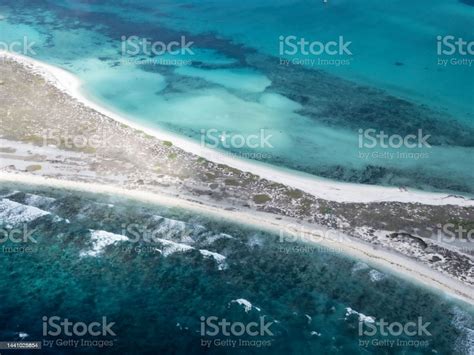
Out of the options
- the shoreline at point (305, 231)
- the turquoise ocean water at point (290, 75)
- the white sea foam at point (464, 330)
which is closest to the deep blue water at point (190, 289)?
the white sea foam at point (464, 330)

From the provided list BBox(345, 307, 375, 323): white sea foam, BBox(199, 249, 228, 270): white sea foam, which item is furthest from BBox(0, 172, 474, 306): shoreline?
BBox(345, 307, 375, 323): white sea foam

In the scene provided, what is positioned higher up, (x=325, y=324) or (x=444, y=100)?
(x=444, y=100)

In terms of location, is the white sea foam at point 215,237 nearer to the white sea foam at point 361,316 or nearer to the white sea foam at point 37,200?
the white sea foam at point 361,316

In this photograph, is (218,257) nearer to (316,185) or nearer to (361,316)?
(361,316)

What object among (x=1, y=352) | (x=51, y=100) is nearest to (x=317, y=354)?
(x=1, y=352)

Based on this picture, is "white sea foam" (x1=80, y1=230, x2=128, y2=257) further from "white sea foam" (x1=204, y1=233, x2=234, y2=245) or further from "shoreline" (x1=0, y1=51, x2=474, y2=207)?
"shoreline" (x1=0, y1=51, x2=474, y2=207)

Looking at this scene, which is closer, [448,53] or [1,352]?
[1,352]

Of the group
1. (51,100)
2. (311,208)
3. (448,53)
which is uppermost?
(448,53)

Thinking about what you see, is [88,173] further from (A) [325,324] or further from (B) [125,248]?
(A) [325,324]

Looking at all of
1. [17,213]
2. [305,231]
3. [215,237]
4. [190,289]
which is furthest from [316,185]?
[17,213]
